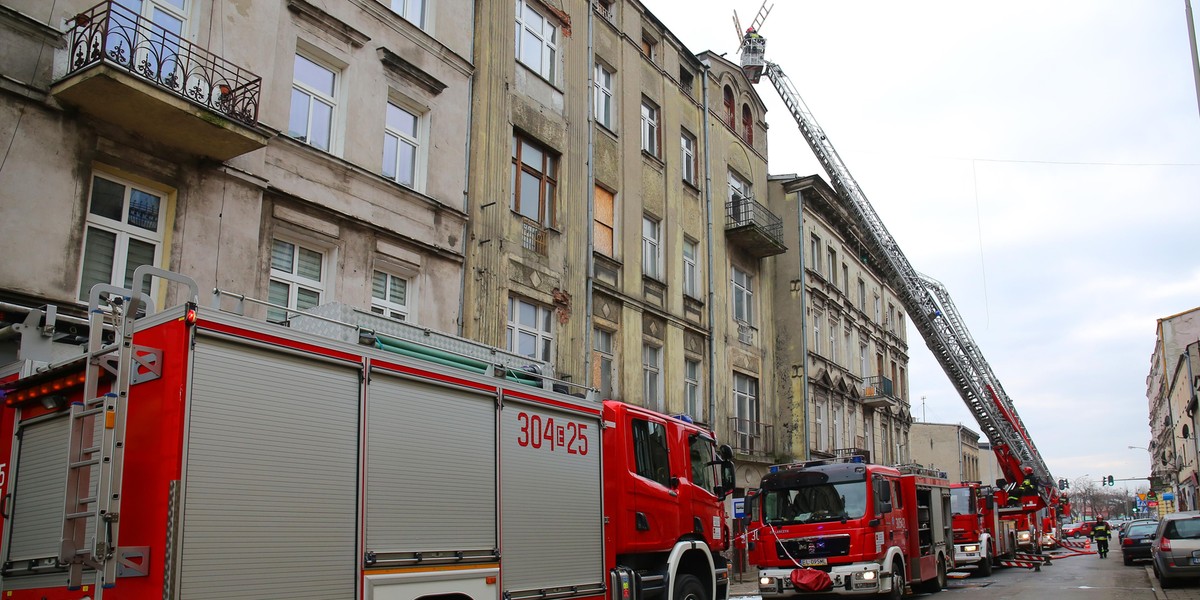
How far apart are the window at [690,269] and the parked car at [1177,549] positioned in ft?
38.9

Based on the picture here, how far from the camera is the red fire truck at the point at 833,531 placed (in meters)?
15.9

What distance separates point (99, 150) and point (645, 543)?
789 cm

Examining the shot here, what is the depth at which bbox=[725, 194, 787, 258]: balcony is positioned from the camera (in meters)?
27.0

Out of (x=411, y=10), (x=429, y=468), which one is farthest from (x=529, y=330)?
(x=429, y=468)

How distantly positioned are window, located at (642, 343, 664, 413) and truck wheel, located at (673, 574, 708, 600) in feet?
35.3

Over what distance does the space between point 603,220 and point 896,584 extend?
9.88m

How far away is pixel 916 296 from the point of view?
37.8m

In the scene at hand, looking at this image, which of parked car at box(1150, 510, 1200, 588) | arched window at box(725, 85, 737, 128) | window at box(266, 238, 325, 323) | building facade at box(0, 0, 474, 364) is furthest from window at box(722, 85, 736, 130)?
window at box(266, 238, 325, 323)

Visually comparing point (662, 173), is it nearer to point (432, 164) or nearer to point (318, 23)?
point (432, 164)

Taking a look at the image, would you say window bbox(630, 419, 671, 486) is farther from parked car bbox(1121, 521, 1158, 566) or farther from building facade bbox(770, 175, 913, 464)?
parked car bbox(1121, 521, 1158, 566)

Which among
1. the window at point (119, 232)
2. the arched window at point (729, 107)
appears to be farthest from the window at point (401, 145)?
the arched window at point (729, 107)

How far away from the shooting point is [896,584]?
16547mm

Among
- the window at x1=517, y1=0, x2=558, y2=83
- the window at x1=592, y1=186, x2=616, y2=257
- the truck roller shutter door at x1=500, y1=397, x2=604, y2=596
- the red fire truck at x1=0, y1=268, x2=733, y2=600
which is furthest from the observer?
the window at x1=592, y1=186, x2=616, y2=257

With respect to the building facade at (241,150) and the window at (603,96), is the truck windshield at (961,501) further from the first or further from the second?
the building facade at (241,150)
